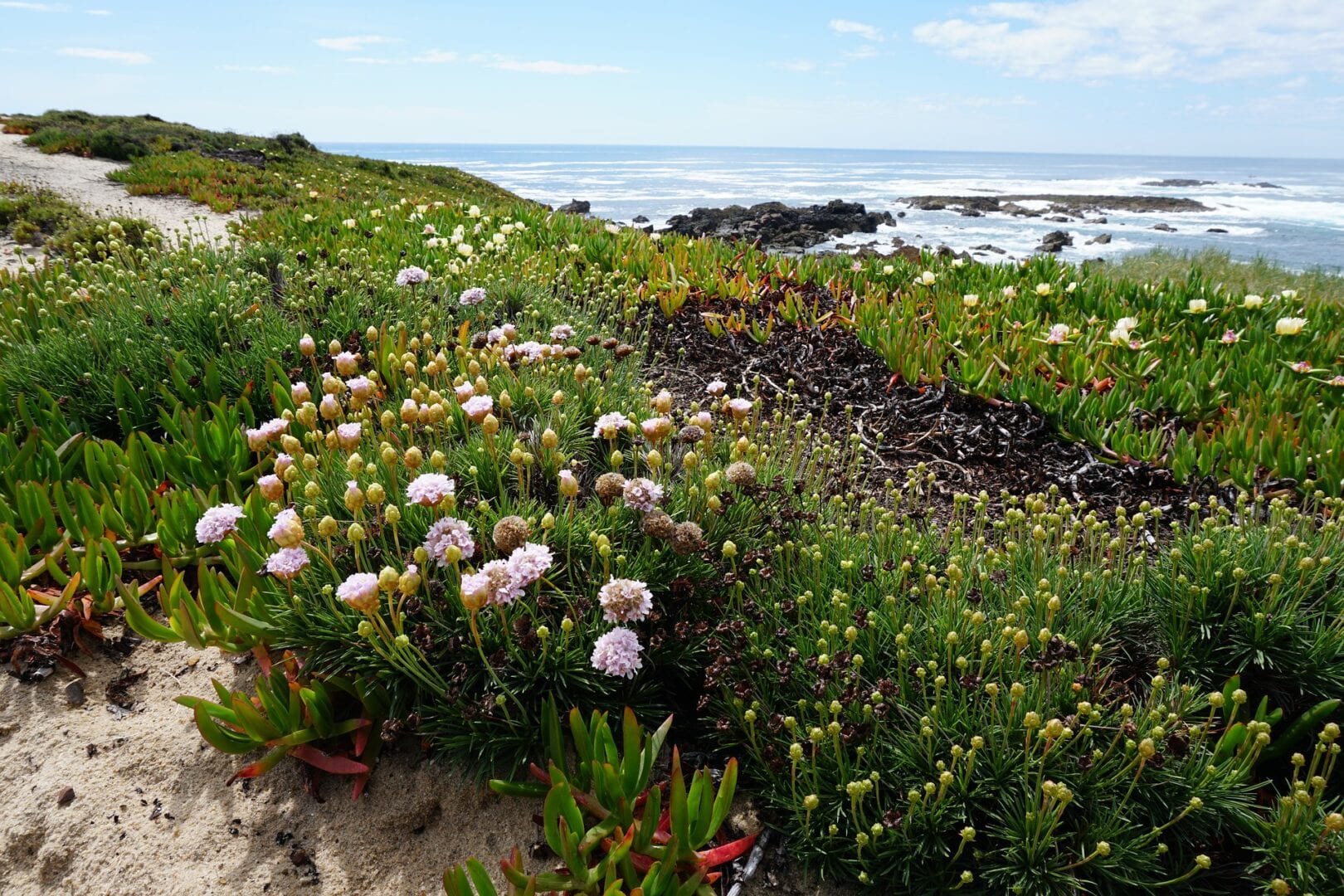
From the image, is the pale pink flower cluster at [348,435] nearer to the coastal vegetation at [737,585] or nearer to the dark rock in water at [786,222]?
the coastal vegetation at [737,585]

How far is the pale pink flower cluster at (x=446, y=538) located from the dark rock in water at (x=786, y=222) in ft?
86.8

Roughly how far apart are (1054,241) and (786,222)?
10855 mm

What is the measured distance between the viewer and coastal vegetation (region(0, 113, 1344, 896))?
1.93 meters

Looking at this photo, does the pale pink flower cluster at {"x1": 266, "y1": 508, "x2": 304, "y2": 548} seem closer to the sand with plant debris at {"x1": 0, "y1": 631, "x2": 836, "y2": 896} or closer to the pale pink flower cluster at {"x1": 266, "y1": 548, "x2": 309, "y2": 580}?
the pale pink flower cluster at {"x1": 266, "y1": 548, "x2": 309, "y2": 580}

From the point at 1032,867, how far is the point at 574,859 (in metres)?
1.14

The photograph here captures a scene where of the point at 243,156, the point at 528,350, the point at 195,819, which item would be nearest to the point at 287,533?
the point at 195,819

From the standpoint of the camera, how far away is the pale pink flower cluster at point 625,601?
6.89 ft

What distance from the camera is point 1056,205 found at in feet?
157

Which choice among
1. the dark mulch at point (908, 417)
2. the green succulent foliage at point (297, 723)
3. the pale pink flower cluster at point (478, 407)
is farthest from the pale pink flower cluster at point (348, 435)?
the dark mulch at point (908, 417)

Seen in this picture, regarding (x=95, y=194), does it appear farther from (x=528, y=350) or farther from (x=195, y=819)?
(x=195, y=819)

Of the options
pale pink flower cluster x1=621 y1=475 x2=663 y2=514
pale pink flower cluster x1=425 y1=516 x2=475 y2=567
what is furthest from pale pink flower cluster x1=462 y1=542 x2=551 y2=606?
pale pink flower cluster x1=621 y1=475 x2=663 y2=514

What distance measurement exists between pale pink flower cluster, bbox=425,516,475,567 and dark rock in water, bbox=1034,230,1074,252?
29667 millimetres

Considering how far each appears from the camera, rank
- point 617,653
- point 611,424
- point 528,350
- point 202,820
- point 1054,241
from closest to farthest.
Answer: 1. point 617,653
2. point 202,820
3. point 611,424
4. point 528,350
5. point 1054,241

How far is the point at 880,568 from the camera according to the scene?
2570mm
